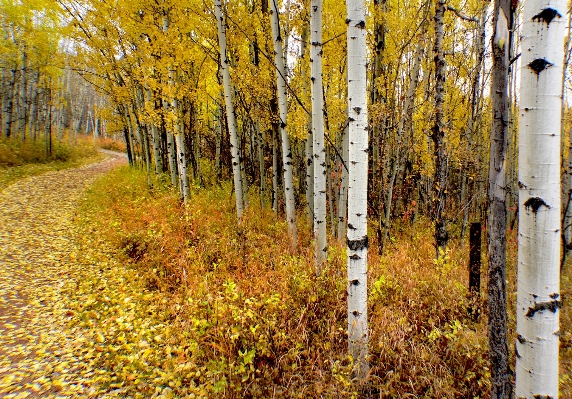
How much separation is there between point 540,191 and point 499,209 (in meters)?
1.42

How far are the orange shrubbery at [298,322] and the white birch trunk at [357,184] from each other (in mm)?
295

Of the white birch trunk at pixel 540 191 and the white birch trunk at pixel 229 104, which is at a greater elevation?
the white birch trunk at pixel 229 104

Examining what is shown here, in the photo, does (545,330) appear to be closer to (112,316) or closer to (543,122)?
(543,122)

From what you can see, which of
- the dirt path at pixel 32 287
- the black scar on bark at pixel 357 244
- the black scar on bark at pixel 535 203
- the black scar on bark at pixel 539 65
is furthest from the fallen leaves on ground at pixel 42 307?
the black scar on bark at pixel 539 65

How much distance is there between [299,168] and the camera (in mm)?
13766

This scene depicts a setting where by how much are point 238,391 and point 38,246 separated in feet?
21.4

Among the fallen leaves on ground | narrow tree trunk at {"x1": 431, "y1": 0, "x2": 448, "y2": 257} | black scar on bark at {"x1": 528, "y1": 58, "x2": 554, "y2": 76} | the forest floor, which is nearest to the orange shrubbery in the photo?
the forest floor

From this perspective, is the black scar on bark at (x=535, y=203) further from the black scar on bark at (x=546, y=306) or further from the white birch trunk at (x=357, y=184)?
the white birch trunk at (x=357, y=184)

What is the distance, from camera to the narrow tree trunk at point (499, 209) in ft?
7.71

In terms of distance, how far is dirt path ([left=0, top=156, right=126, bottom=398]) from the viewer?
322 cm

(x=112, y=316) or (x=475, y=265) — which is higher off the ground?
(x=475, y=265)

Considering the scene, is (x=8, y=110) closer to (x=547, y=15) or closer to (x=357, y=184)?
(x=357, y=184)

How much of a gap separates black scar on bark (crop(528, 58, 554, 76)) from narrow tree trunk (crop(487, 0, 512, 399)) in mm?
1309

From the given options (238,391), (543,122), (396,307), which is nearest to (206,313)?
(238,391)
